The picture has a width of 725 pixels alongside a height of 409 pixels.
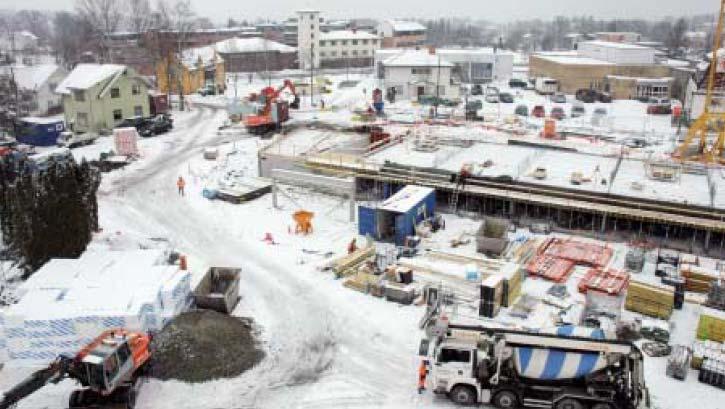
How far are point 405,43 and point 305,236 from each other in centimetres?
7380

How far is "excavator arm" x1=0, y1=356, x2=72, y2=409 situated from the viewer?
469 inches

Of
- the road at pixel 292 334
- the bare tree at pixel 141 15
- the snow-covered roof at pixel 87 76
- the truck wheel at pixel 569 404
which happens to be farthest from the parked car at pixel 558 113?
the bare tree at pixel 141 15

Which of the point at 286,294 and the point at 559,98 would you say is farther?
the point at 559,98

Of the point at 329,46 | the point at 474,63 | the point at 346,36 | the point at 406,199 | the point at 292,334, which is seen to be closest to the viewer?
the point at 292,334

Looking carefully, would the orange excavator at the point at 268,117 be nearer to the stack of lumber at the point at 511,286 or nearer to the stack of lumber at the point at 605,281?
the stack of lumber at the point at 511,286

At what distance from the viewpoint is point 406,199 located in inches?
885

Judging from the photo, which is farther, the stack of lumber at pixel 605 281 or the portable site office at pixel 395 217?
the portable site office at pixel 395 217

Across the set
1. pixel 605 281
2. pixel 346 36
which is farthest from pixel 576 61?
pixel 605 281

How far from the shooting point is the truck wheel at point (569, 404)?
1226cm

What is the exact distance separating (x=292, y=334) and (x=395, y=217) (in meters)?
6.82

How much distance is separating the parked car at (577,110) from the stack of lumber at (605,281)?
93.5 feet

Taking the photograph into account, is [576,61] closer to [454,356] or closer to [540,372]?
[540,372]

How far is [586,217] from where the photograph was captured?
883 inches

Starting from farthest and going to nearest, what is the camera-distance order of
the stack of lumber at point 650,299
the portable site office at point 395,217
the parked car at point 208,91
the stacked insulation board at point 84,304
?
the parked car at point 208,91 < the portable site office at point 395,217 < the stack of lumber at point 650,299 < the stacked insulation board at point 84,304
